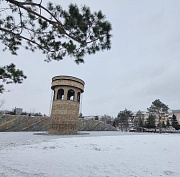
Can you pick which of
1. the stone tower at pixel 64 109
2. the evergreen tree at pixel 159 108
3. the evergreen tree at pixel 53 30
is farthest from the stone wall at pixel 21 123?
the evergreen tree at pixel 159 108

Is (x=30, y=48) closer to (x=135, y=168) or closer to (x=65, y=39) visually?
(x=65, y=39)

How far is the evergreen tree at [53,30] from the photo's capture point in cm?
304

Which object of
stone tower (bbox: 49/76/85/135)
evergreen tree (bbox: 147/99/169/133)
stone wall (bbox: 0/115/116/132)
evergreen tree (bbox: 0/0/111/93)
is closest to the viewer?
evergreen tree (bbox: 0/0/111/93)

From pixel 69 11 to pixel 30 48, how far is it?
6.02 ft

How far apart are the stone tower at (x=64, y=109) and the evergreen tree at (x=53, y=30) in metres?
9.00

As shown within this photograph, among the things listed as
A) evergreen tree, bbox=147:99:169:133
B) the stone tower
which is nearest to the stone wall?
the stone tower

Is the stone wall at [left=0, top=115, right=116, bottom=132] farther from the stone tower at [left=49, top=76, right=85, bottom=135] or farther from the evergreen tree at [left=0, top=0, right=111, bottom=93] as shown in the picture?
the evergreen tree at [left=0, top=0, right=111, bottom=93]

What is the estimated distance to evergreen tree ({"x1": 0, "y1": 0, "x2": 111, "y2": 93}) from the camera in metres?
3.04

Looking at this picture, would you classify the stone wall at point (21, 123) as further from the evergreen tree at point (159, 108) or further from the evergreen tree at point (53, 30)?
the evergreen tree at point (159, 108)

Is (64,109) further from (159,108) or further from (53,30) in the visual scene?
(159,108)

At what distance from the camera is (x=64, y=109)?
13234 millimetres

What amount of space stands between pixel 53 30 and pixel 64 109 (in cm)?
1018

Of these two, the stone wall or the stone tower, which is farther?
the stone wall

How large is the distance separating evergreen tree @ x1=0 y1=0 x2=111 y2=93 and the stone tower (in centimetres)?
900
